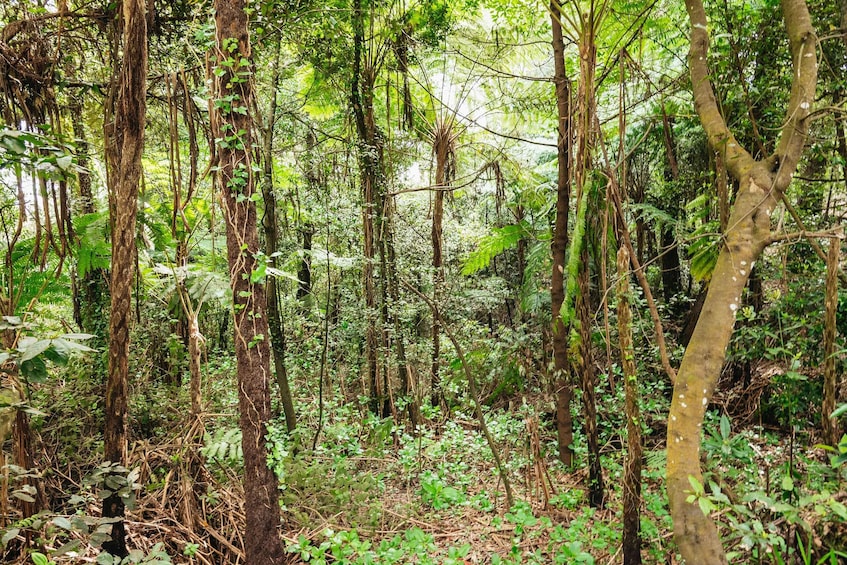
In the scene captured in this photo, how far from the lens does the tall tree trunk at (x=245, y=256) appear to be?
272 cm

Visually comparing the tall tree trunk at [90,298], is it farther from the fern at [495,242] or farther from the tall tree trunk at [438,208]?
the fern at [495,242]

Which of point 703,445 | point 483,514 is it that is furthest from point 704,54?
point 483,514

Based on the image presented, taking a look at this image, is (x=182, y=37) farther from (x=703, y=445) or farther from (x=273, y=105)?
(x=703, y=445)

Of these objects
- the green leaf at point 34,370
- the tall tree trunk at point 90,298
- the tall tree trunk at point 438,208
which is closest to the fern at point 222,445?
the green leaf at point 34,370

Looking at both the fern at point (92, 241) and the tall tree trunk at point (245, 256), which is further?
the fern at point (92, 241)

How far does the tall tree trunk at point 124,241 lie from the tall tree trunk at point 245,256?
1.54 feet

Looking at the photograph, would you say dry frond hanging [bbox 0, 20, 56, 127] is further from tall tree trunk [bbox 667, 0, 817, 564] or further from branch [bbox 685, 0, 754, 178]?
tall tree trunk [bbox 667, 0, 817, 564]

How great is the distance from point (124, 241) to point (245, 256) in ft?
2.37

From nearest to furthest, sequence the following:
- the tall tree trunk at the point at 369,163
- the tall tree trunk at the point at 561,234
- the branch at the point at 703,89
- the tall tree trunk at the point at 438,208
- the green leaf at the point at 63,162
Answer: the green leaf at the point at 63,162, the branch at the point at 703,89, the tall tree trunk at the point at 561,234, the tall tree trunk at the point at 369,163, the tall tree trunk at the point at 438,208

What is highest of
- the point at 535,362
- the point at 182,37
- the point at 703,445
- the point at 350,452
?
the point at 182,37

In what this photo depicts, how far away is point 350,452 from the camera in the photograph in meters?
4.96

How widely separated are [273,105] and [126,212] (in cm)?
270

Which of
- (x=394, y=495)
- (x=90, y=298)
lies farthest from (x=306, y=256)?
(x=394, y=495)

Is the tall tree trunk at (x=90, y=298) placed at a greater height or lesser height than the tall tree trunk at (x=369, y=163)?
lesser
